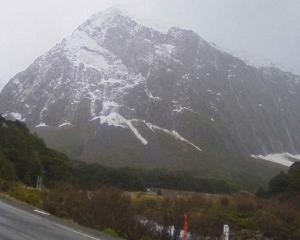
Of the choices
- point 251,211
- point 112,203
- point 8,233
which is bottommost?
point 8,233

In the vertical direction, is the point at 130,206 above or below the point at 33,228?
above

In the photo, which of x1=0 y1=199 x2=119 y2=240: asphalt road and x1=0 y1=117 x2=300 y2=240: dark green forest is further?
x1=0 y1=117 x2=300 y2=240: dark green forest

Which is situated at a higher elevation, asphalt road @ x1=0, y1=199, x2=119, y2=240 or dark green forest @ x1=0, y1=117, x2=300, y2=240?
dark green forest @ x1=0, y1=117, x2=300, y2=240

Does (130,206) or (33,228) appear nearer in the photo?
(33,228)

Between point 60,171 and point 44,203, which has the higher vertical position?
point 60,171

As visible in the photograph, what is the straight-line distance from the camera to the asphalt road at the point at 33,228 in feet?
44.1

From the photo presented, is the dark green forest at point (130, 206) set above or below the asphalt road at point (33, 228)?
above

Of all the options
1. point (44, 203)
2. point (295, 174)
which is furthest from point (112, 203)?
point (295, 174)

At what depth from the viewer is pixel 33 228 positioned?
1473 centimetres

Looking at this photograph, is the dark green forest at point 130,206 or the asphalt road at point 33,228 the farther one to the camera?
the dark green forest at point 130,206

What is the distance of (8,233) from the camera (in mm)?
13180

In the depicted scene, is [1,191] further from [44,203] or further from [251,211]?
[251,211]

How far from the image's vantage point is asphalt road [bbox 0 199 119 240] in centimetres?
1344

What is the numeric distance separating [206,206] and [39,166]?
53.1 ft
